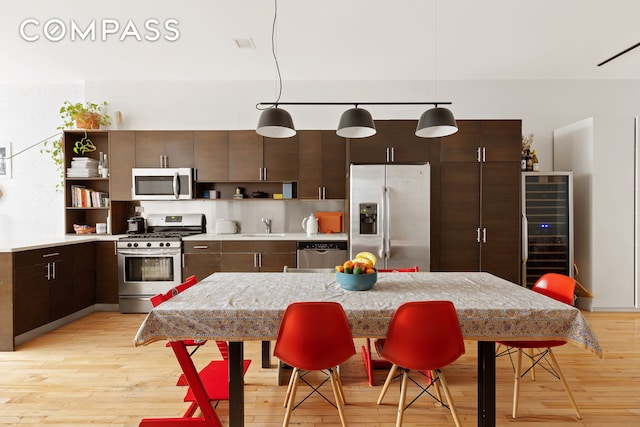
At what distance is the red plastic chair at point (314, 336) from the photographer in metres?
1.74

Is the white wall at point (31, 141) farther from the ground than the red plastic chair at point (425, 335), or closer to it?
farther from the ground

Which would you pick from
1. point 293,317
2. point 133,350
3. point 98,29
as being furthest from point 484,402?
point 98,29

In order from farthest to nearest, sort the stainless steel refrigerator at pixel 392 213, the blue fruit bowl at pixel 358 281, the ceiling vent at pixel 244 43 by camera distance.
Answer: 1. the stainless steel refrigerator at pixel 392 213
2. the ceiling vent at pixel 244 43
3. the blue fruit bowl at pixel 358 281

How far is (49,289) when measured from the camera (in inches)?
148

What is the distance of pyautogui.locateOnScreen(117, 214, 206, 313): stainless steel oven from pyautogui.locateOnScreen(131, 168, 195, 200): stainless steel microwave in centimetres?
57

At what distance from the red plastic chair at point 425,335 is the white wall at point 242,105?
3725 mm

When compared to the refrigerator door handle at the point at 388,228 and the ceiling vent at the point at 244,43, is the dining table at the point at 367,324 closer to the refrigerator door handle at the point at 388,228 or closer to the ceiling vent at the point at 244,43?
the refrigerator door handle at the point at 388,228

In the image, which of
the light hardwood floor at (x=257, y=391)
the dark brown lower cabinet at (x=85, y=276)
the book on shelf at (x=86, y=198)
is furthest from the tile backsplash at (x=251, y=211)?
the light hardwood floor at (x=257, y=391)

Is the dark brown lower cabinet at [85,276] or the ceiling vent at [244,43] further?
the dark brown lower cabinet at [85,276]

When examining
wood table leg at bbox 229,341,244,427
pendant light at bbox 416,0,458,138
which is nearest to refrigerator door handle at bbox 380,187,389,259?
pendant light at bbox 416,0,458,138

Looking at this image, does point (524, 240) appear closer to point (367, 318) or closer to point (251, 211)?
point (367, 318)

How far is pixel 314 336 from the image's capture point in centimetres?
176

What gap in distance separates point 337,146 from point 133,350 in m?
3.27

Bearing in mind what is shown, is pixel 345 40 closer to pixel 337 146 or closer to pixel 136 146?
pixel 337 146
